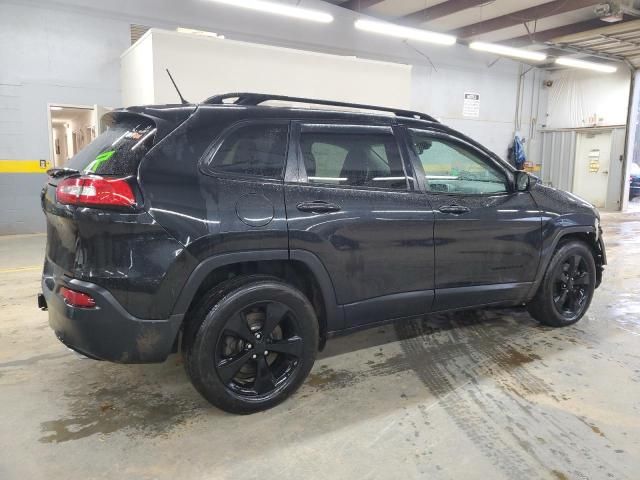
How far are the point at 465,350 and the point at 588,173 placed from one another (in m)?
13.2

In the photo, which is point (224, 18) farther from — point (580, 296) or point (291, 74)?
point (580, 296)

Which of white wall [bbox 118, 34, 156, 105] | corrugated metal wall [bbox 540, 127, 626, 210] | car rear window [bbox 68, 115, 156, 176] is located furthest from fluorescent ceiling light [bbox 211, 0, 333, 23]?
corrugated metal wall [bbox 540, 127, 626, 210]

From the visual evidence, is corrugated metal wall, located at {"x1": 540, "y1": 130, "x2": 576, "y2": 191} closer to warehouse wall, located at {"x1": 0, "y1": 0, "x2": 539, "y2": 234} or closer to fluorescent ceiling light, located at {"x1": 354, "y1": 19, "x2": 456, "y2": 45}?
fluorescent ceiling light, located at {"x1": 354, "y1": 19, "x2": 456, "y2": 45}

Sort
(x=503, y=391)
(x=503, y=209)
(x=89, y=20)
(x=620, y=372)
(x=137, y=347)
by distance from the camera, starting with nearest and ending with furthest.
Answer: (x=137, y=347), (x=503, y=391), (x=620, y=372), (x=503, y=209), (x=89, y=20)

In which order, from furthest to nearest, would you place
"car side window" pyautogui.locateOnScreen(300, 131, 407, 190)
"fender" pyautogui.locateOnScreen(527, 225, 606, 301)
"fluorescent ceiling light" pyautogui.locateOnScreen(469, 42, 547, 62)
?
"fluorescent ceiling light" pyautogui.locateOnScreen(469, 42, 547, 62) < "fender" pyautogui.locateOnScreen(527, 225, 606, 301) < "car side window" pyautogui.locateOnScreen(300, 131, 407, 190)

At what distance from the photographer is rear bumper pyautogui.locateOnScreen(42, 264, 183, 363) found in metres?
2.14

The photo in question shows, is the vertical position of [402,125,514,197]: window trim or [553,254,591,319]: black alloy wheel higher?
[402,125,514,197]: window trim

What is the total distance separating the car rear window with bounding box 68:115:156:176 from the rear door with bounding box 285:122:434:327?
0.74 metres

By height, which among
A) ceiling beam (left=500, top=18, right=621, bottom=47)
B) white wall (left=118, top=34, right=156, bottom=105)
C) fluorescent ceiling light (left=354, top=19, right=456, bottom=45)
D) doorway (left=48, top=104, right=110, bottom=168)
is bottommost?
doorway (left=48, top=104, right=110, bottom=168)

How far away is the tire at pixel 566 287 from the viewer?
3.62 metres

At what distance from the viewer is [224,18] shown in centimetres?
943

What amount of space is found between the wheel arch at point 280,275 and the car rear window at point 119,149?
1.91 ft

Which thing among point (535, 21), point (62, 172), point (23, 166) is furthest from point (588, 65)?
point (62, 172)

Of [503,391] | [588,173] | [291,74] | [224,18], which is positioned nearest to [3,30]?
[224,18]
